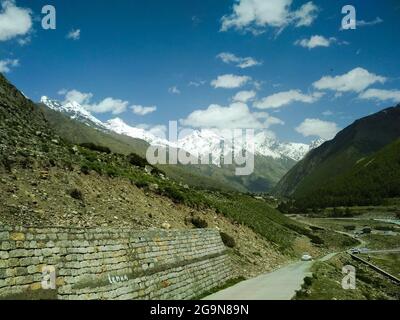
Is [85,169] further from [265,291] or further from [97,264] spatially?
[97,264]

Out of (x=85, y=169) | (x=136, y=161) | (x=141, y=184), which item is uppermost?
(x=136, y=161)

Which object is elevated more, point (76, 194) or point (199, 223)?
point (76, 194)

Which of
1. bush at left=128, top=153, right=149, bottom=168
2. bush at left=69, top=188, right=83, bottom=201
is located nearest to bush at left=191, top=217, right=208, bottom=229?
bush at left=69, top=188, right=83, bottom=201

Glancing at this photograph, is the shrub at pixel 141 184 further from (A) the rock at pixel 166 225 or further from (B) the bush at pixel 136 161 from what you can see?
(B) the bush at pixel 136 161

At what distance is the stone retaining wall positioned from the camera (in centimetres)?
1484

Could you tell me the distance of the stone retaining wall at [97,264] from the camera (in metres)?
14.8

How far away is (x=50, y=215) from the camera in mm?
26141

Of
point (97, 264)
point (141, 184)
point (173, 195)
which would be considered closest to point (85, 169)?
point (141, 184)

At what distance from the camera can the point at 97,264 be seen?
60.2ft

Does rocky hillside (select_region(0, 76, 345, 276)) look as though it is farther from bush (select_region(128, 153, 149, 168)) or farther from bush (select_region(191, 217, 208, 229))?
bush (select_region(128, 153, 149, 168))

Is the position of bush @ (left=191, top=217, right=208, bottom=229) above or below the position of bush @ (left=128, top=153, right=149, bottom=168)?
below

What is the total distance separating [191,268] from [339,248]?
75.3 m
